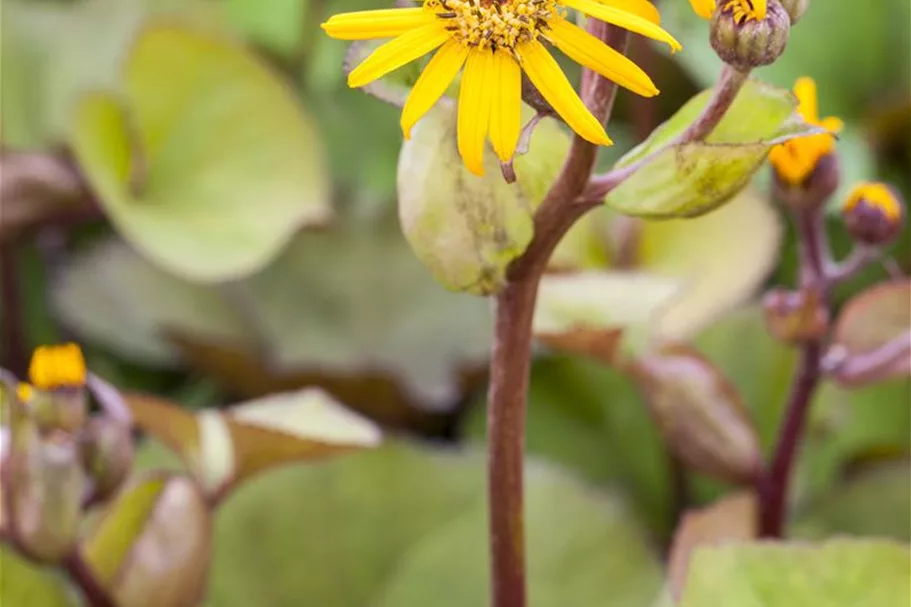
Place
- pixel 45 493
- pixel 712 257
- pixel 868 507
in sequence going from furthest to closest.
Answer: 1. pixel 712 257
2. pixel 868 507
3. pixel 45 493

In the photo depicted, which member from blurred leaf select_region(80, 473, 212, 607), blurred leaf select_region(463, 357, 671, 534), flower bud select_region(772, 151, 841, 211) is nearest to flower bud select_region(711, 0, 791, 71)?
flower bud select_region(772, 151, 841, 211)

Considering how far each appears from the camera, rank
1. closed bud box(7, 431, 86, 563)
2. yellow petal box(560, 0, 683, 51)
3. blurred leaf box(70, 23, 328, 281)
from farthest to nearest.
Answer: blurred leaf box(70, 23, 328, 281), closed bud box(7, 431, 86, 563), yellow petal box(560, 0, 683, 51)

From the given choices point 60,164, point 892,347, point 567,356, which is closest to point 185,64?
point 60,164

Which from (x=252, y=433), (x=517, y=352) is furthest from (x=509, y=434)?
(x=252, y=433)

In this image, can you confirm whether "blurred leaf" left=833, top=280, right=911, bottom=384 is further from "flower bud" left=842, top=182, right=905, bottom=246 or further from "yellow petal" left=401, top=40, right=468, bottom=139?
"yellow petal" left=401, top=40, right=468, bottom=139

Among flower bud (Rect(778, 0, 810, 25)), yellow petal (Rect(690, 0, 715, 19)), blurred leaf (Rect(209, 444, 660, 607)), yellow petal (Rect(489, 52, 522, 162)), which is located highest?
flower bud (Rect(778, 0, 810, 25))

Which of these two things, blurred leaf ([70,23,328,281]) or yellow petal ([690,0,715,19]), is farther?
blurred leaf ([70,23,328,281])

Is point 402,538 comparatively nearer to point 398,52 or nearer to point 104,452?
point 104,452

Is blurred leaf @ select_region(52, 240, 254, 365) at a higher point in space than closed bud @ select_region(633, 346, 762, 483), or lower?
lower
